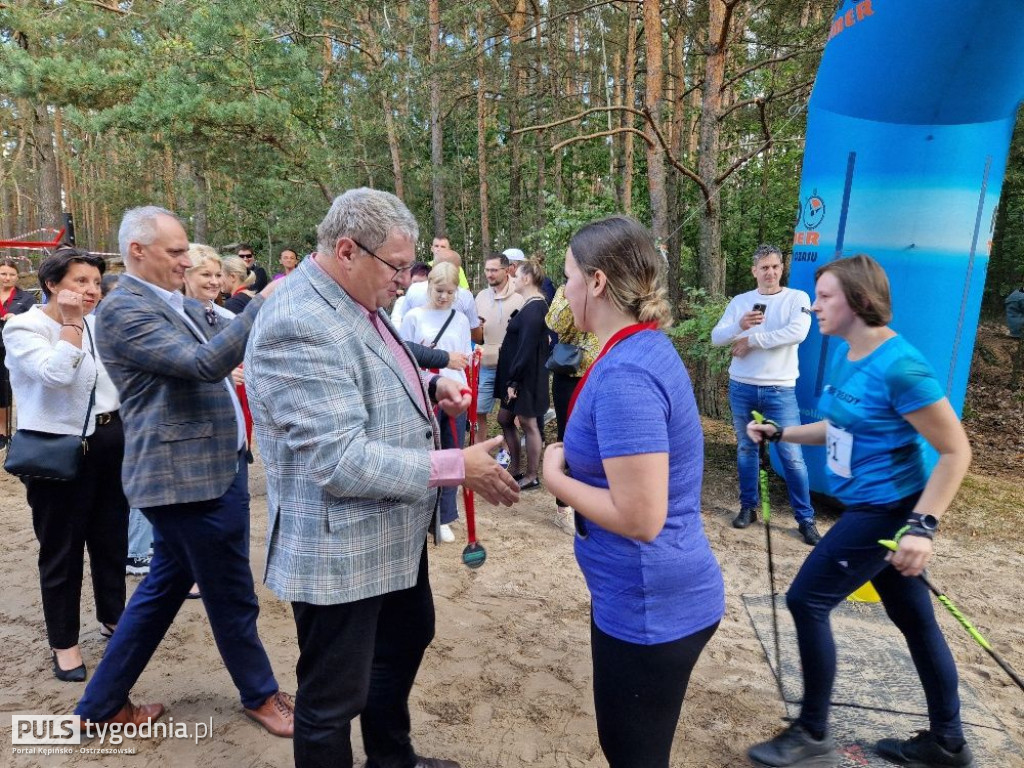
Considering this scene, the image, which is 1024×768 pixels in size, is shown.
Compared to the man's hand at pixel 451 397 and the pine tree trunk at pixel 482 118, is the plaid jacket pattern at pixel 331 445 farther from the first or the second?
the pine tree trunk at pixel 482 118

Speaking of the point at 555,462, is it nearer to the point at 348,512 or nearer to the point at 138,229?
the point at 348,512

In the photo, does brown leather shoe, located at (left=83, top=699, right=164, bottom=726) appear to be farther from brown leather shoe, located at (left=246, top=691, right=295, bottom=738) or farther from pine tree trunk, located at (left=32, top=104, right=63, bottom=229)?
pine tree trunk, located at (left=32, top=104, right=63, bottom=229)

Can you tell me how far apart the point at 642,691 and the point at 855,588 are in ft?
3.94

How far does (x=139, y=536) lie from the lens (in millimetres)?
4328

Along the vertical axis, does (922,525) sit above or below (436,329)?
below

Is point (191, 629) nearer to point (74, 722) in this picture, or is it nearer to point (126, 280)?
point (74, 722)

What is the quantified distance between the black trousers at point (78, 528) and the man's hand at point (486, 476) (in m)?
2.06

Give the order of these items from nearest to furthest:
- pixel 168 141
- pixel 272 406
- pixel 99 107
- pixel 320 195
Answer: pixel 272 406 → pixel 168 141 → pixel 99 107 → pixel 320 195

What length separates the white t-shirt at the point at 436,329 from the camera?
16.4ft

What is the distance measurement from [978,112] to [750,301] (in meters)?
1.72

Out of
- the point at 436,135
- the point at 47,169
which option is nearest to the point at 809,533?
the point at 436,135

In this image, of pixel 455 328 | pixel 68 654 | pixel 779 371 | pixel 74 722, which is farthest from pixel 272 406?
pixel 779 371

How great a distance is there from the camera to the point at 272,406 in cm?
171

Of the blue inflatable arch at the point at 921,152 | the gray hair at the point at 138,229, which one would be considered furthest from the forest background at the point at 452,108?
the gray hair at the point at 138,229
